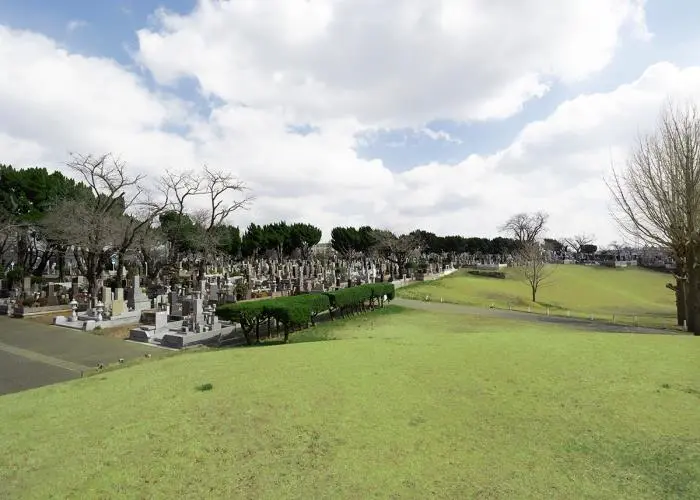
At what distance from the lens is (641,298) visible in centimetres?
4469

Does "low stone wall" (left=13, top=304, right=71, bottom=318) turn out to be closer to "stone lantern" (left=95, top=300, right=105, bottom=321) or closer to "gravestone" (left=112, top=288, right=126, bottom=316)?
"stone lantern" (left=95, top=300, right=105, bottom=321)

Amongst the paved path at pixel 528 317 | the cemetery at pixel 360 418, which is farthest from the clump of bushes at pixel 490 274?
the cemetery at pixel 360 418

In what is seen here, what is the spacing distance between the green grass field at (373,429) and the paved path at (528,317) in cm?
1295

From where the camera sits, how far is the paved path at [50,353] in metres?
11.1

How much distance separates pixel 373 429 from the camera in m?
5.66

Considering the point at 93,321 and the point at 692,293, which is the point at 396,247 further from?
the point at 93,321

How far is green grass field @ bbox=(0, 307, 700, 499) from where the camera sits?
4.41m

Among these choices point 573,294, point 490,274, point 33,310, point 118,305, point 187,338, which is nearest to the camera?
point 187,338

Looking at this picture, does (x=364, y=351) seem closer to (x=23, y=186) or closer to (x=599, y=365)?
(x=599, y=365)

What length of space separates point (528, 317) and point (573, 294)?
940 inches

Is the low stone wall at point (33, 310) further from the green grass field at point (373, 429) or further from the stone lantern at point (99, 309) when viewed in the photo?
the green grass field at point (373, 429)

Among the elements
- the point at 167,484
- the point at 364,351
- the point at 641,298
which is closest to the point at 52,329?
the point at 364,351

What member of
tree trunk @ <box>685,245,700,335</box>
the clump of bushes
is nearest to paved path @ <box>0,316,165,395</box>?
tree trunk @ <box>685,245,700,335</box>

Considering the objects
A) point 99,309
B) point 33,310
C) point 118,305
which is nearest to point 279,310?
point 118,305
